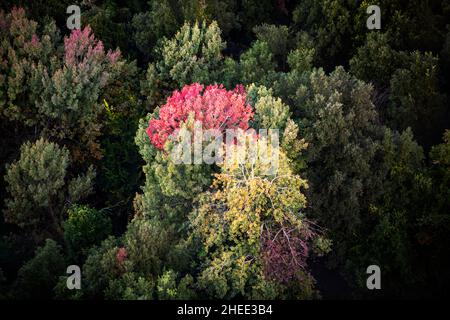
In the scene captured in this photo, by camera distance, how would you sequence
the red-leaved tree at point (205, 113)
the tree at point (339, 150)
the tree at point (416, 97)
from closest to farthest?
the red-leaved tree at point (205, 113) → the tree at point (339, 150) → the tree at point (416, 97)

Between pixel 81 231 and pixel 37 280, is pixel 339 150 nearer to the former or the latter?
pixel 81 231

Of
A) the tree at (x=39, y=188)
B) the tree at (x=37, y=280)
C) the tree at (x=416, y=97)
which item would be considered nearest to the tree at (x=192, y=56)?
the tree at (x=39, y=188)

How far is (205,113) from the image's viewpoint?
2025cm

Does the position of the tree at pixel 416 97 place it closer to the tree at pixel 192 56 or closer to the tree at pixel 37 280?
the tree at pixel 192 56

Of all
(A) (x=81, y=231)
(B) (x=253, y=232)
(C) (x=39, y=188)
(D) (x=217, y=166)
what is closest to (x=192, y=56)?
(D) (x=217, y=166)

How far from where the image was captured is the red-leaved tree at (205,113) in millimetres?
20000

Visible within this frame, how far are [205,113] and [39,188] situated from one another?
7.88 meters

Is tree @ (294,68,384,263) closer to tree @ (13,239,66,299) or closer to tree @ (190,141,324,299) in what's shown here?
tree @ (190,141,324,299)

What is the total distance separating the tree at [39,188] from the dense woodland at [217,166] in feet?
0.28

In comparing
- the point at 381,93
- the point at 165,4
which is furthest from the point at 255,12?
the point at 381,93

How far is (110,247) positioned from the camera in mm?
19391

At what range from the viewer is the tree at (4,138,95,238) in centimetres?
2169

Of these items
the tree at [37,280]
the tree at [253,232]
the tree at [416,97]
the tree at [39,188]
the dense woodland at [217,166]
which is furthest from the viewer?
the tree at [416,97]
